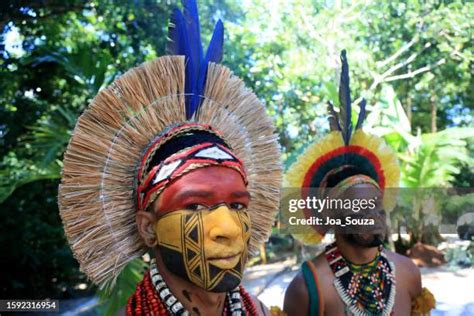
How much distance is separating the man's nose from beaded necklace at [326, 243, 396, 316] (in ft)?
3.73

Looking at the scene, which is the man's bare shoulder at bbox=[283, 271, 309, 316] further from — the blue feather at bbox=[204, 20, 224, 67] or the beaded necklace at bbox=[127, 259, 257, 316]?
the blue feather at bbox=[204, 20, 224, 67]

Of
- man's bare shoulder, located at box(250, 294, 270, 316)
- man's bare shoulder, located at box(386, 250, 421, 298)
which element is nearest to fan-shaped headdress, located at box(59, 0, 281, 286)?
man's bare shoulder, located at box(250, 294, 270, 316)

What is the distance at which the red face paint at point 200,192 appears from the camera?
142cm

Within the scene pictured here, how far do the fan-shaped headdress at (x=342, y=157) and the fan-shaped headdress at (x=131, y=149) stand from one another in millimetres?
993

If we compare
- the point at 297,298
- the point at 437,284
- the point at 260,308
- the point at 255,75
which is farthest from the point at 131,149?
the point at 437,284

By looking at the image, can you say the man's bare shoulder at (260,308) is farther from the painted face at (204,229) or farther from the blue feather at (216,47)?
the blue feather at (216,47)

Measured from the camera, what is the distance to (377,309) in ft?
7.52

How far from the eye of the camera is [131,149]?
1584mm

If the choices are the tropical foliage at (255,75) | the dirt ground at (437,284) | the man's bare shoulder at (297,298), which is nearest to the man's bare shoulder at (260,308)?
the man's bare shoulder at (297,298)

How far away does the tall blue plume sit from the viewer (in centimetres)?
166

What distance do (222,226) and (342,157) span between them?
132 centimetres

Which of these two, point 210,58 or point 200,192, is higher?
point 210,58

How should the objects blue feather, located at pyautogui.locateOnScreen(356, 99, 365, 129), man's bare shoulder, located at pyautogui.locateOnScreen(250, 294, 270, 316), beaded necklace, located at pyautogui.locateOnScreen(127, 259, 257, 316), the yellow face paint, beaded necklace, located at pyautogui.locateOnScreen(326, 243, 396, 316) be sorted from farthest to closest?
1. blue feather, located at pyautogui.locateOnScreen(356, 99, 365, 129)
2. beaded necklace, located at pyautogui.locateOnScreen(326, 243, 396, 316)
3. man's bare shoulder, located at pyautogui.locateOnScreen(250, 294, 270, 316)
4. beaded necklace, located at pyautogui.locateOnScreen(127, 259, 257, 316)
5. the yellow face paint

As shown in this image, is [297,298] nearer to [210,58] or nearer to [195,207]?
[195,207]
